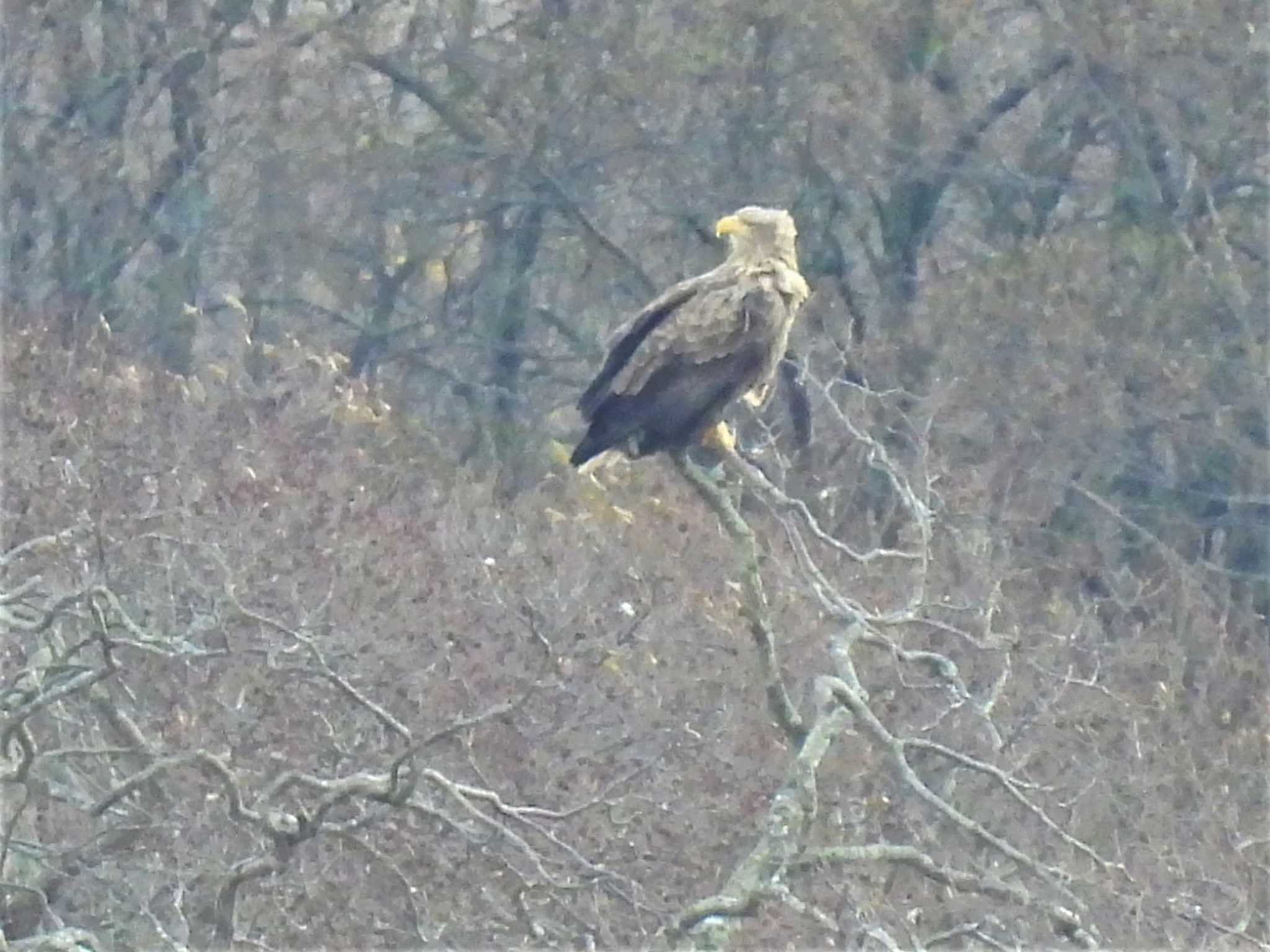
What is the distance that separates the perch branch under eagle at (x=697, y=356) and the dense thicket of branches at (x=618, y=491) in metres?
A: 0.27

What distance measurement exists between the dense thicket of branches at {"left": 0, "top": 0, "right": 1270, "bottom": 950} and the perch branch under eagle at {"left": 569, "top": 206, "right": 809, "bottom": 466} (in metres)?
0.27

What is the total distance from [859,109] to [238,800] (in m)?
10.3

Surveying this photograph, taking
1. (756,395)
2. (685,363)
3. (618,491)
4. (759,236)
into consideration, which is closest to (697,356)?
(685,363)

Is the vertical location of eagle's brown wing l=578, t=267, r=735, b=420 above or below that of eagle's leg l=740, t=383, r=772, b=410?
above

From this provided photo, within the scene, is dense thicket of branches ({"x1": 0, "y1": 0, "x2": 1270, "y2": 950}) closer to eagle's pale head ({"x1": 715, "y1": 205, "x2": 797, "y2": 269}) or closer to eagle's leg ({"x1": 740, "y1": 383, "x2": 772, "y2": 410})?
eagle's leg ({"x1": 740, "y1": 383, "x2": 772, "y2": 410})

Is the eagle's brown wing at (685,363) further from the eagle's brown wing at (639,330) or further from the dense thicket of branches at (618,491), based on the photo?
the dense thicket of branches at (618,491)

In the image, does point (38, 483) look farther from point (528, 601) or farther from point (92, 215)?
point (92, 215)

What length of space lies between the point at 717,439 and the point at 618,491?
8.46ft

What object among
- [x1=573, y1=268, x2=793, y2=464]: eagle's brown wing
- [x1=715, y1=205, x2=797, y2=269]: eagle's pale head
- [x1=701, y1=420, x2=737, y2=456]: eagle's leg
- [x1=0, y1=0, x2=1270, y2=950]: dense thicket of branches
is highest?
[x1=715, y1=205, x2=797, y2=269]: eagle's pale head

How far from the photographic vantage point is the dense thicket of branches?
7816mm

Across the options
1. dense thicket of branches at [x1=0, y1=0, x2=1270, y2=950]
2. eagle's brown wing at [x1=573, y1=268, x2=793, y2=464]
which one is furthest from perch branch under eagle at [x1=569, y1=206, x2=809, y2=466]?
dense thicket of branches at [x1=0, y1=0, x2=1270, y2=950]

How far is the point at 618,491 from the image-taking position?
11.0 meters

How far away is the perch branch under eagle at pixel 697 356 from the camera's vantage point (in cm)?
824

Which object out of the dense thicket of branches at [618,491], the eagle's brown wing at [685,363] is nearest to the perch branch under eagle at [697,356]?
the eagle's brown wing at [685,363]
